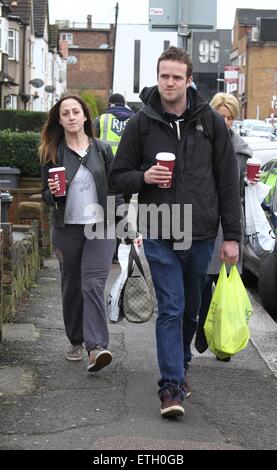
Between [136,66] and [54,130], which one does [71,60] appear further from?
[54,130]

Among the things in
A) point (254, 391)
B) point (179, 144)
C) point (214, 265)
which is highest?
point (179, 144)

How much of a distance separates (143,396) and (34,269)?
4.47 metres

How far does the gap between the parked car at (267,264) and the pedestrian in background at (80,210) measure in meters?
2.18

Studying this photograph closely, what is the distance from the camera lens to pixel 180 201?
5.31 meters

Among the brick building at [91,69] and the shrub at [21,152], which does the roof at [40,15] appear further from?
the shrub at [21,152]


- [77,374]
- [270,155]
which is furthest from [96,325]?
[270,155]

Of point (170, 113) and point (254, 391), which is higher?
point (170, 113)

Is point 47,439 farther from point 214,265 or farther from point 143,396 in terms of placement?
point 214,265

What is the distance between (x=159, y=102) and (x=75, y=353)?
6.95 ft

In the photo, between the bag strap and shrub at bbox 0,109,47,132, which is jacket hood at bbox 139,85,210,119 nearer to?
the bag strap

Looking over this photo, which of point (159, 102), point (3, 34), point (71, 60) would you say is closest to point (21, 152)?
point (159, 102)

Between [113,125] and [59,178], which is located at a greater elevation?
[113,125]

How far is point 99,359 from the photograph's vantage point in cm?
609

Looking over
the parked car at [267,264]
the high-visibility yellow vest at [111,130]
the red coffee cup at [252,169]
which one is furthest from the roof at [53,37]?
the red coffee cup at [252,169]
